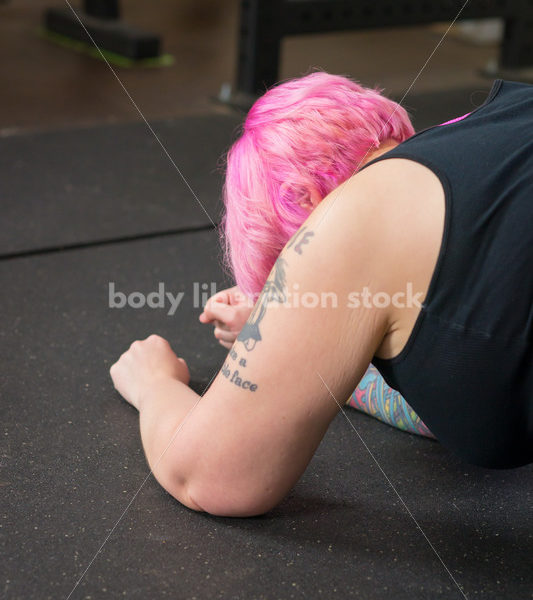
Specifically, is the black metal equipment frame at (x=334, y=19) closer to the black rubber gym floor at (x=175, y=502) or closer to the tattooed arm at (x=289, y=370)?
the black rubber gym floor at (x=175, y=502)

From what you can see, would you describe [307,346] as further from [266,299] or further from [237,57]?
[237,57]

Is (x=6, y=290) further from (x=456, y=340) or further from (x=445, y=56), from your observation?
(x=445, y=56)

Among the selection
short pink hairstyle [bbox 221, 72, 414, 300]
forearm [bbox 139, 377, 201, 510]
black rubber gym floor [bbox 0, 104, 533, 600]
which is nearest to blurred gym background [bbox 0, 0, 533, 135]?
black rubber gym floor [bbox 0, 104, 533, 600]

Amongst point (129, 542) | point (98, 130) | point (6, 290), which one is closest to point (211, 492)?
point (129, 542)

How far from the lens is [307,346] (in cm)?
77

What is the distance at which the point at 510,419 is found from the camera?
0.75 meters

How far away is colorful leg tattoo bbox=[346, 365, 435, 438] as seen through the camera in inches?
43.3

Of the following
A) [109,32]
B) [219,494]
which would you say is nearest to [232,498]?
[219,494]

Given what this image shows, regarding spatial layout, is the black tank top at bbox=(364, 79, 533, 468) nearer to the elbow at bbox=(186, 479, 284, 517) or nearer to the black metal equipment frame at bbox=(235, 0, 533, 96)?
the elbow at bbox=(186, 479, 284, 517)

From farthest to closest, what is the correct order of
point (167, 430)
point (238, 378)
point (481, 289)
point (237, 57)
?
1. point (237, 57)
2. point (167, 430)
3. point (238, 378)
4. point (481, 289)

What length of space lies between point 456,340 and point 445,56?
314 centimetres

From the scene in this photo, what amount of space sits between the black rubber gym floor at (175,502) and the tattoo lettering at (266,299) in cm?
24

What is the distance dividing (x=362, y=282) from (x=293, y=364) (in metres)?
0.11

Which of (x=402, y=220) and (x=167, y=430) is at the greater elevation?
(x=402, y=220)
